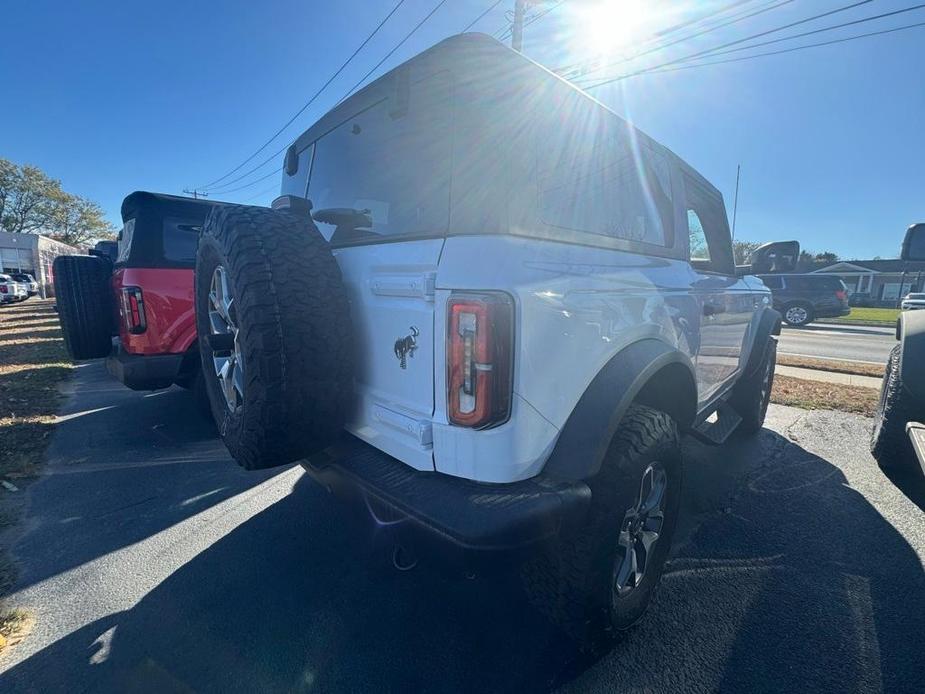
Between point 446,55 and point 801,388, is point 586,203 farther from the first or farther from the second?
point 801,388

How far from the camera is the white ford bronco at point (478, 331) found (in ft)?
4.51

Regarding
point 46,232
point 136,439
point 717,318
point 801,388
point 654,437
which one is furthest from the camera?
point 46,232

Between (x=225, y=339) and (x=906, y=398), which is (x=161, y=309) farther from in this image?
(x=906, y=398)

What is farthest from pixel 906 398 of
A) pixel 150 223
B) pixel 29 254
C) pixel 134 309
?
pixel 29 254

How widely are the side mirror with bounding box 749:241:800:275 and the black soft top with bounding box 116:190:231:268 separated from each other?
4650 millimetres

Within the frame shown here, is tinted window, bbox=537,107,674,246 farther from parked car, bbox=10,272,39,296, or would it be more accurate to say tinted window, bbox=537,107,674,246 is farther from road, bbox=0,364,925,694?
parked car, bbox=10,272,39,296

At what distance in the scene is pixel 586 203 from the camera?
1.82 metres

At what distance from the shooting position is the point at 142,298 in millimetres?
3857

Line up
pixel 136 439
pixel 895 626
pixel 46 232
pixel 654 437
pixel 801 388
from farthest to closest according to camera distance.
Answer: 1. pixel 46 232
2. pixel 801 388
3. pixel 136 439
4. pixel 895 626
5. pixel 654 437

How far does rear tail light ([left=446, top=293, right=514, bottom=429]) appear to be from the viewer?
131 centimetres

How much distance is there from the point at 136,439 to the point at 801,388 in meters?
8.37

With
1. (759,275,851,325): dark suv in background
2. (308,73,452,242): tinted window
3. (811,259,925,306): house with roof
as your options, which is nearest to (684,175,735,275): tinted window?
(308,73,452,242): tinted window

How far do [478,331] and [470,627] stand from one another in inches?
58.9

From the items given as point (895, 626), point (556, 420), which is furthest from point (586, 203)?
point (895, 626)
